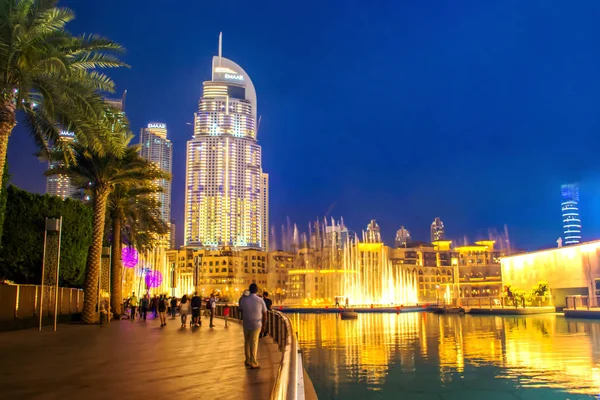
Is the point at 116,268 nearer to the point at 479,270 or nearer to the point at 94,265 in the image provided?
the point at 94,265

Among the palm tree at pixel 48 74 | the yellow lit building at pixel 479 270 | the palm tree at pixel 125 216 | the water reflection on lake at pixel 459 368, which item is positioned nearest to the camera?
the water reflection on lake at pixel 459 368

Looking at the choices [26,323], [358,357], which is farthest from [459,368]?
[26,323]

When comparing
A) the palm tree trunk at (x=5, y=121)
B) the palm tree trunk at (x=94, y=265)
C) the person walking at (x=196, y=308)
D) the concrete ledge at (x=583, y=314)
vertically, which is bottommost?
the concrete ledge at (x=583, y=314)

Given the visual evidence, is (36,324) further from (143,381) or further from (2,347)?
(143,381)

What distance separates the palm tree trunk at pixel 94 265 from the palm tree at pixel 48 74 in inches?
300

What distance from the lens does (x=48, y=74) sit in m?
17.0

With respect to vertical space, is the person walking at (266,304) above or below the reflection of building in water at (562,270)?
below

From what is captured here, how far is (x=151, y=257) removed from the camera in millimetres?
112938

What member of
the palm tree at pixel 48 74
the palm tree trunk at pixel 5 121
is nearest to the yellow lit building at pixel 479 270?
the palm tree at pixel 48 74

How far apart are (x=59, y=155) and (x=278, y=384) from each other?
23190 mm

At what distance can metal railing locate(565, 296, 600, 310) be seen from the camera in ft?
169

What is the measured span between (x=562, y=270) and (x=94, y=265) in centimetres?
5316

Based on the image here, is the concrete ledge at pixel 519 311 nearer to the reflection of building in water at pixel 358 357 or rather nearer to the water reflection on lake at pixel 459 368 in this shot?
the water reflection on lake at pixel 459 368

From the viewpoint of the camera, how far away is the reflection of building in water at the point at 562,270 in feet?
188
